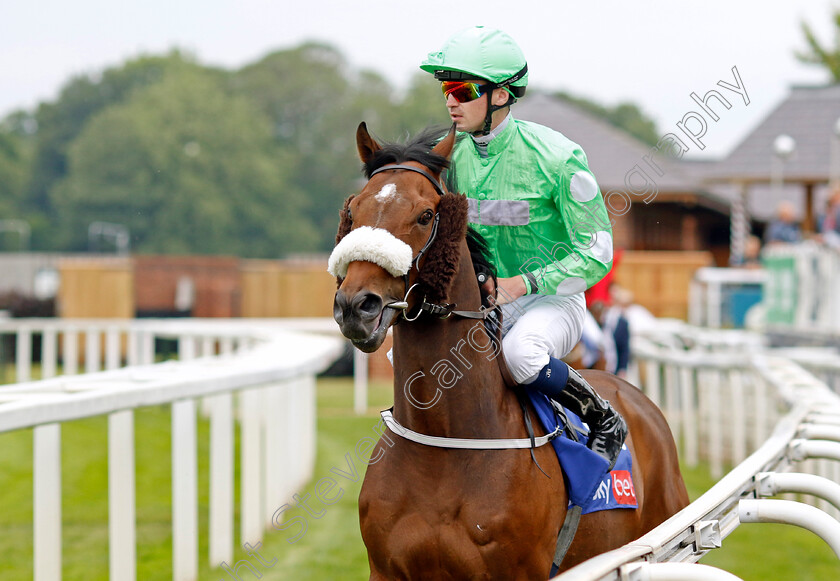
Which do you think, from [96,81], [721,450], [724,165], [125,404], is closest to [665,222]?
[724,165]

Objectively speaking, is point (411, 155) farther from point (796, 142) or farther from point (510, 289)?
point (796, 142)

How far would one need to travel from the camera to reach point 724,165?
21.2 metres

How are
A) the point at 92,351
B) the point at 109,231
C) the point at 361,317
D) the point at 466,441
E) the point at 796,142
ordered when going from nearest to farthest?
the point at 361,317 < the point at 466,441 < the point at 92,351 < the point at 796,142 < the point at 109,231

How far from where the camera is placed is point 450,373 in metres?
2.72

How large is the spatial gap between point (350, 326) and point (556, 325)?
0.96m

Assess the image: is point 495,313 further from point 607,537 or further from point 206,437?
point 206,437

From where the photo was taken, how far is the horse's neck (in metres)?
2.69

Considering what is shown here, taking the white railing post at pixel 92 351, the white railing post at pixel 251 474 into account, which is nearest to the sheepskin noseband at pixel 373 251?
the white railing post at pixel 251 474

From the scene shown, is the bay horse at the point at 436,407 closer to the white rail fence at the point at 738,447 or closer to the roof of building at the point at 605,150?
the white rail fence at the point at 738,447

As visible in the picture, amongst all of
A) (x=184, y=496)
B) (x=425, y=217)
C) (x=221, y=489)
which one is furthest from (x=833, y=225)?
(x=425, y=217)

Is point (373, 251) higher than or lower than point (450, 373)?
higher

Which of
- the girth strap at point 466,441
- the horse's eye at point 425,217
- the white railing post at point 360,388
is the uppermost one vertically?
the horse's eye at point 425,217

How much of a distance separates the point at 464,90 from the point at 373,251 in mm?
763

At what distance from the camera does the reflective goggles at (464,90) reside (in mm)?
2895
